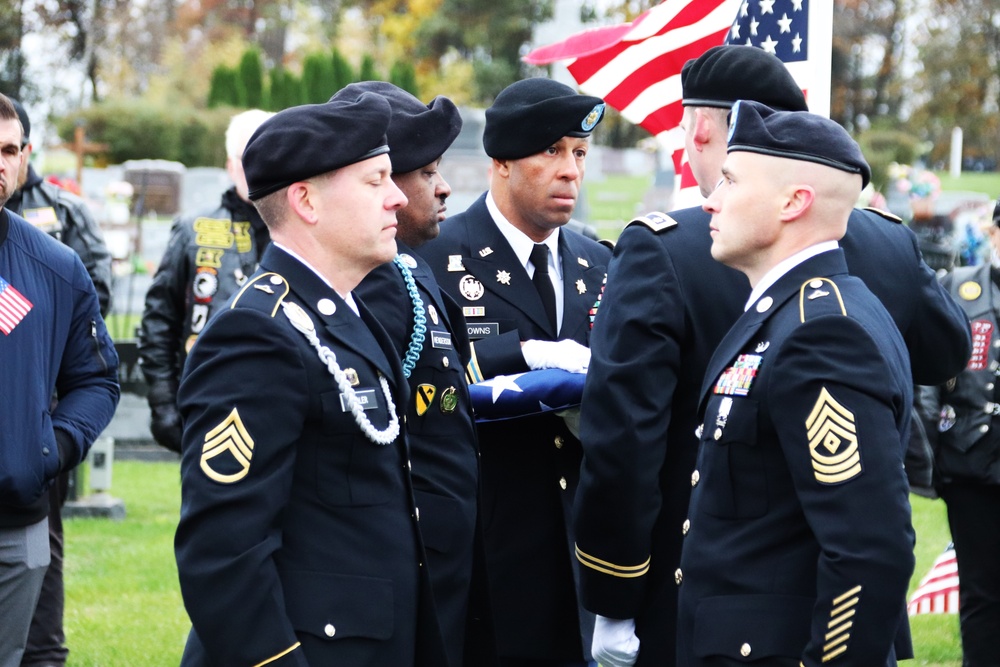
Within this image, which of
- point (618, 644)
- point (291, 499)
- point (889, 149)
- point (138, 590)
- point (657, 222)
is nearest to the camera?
point (291, 499)

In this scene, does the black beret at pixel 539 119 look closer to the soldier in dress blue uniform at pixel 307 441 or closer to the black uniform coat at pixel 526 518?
the black uniform coat at pixel 526 518

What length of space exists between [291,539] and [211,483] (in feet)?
0.76

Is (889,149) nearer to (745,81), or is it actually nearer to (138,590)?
Result: (138,590)

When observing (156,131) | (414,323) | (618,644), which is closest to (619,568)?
(618,644)

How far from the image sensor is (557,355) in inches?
167

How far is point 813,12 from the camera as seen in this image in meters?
4.73

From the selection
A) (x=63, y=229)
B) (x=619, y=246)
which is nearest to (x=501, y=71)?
(x=63, y=229)

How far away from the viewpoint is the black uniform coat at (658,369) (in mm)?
3551

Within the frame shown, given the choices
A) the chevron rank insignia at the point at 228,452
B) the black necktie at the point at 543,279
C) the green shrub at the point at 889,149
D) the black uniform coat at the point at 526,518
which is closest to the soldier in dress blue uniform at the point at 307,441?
the chevron rank insignia at the point at 228,452

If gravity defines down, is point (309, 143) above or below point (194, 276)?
above

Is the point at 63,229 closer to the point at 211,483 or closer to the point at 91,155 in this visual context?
the point at 211,483

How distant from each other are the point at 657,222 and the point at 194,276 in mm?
3401

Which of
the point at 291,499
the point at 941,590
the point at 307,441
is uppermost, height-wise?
the point at 307,441

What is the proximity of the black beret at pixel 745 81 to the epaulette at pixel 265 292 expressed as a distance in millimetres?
1400
